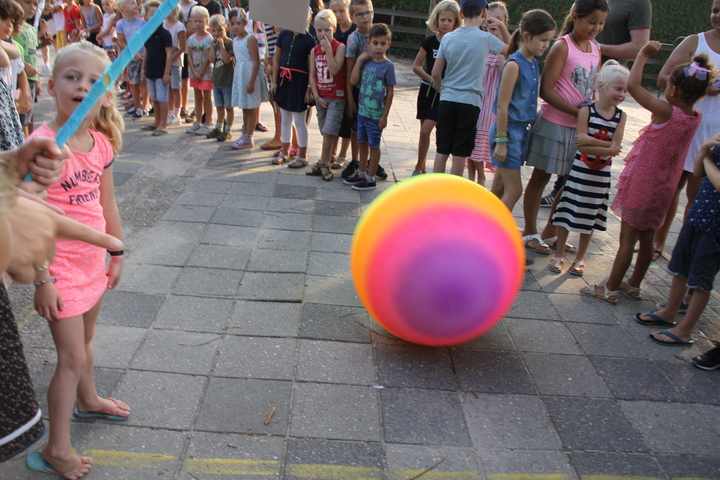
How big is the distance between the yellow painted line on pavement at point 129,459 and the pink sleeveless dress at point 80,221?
734 millimetres

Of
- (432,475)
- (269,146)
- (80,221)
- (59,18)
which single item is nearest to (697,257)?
(432,475)

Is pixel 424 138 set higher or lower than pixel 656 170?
lower

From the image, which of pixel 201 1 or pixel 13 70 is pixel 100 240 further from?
pixel 201 1

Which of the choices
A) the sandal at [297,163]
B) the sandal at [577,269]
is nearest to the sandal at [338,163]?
the sandal at [297,163]

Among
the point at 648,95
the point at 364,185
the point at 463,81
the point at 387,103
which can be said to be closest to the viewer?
the point at 648,95

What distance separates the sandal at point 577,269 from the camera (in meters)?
4.96

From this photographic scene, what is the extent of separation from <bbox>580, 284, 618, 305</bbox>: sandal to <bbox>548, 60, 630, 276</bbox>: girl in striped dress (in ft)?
1.08

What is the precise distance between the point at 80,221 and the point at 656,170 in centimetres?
396

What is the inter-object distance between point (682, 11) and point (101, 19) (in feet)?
63.0

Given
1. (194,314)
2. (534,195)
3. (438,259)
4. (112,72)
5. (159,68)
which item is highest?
(112,72)

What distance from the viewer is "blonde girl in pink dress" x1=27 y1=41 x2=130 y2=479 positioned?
2348 mm

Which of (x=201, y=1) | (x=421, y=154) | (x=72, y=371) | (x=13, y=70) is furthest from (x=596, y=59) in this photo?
(x=201, y=1)

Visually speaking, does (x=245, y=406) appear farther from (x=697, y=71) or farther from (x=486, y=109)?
(x=486, y=109)

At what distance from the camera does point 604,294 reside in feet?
14.9
